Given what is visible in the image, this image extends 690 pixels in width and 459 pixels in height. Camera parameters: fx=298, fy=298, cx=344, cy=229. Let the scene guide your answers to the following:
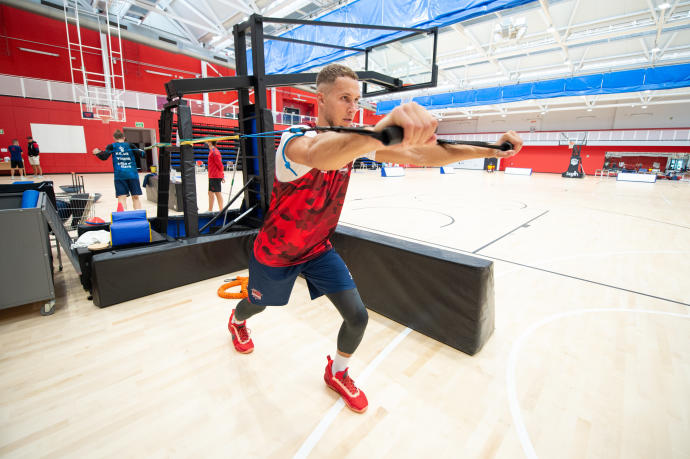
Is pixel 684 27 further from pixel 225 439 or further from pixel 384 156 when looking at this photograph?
pixel 225 439

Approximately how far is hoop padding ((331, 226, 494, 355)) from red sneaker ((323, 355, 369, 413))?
2.77 feet

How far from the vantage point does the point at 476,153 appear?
4.30ft

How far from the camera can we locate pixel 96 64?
46.6 ft

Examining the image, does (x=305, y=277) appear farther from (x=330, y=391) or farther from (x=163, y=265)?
(x=163, y=265)

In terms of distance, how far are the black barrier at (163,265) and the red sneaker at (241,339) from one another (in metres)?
1.23

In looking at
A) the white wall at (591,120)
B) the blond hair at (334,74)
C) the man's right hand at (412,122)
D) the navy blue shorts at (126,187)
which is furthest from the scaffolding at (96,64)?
the white wall at (591,120)

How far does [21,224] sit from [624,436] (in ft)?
13.3

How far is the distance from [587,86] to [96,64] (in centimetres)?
2133

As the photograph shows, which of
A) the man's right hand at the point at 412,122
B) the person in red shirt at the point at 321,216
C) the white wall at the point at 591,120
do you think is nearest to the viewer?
the man's right hand at the point at 412,122

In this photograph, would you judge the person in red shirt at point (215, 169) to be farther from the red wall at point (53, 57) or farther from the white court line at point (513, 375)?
the red wall at point (53, 57)

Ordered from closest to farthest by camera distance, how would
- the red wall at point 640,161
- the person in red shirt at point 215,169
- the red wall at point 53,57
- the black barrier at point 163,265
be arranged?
the black barrier at point 163,265 → the person in red shirt at point 215,169 → the red wall at point 53,57 → the red wall at point 640,161

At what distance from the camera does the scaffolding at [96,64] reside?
11070 mm

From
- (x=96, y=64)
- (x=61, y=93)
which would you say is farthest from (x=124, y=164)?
(x=96, y=64)

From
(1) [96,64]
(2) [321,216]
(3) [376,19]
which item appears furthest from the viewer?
(1) [96,64]
